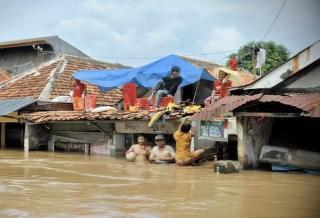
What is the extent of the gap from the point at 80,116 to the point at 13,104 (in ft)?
12.7

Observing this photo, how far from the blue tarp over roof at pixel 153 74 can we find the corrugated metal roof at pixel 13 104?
2567 mm

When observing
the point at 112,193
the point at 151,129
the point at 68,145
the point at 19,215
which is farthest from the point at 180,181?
the point at 68,145

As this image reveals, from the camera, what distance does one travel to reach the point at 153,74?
53.4 feet

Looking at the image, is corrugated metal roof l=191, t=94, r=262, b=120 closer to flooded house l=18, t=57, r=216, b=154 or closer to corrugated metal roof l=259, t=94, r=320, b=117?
corrugated metal roof l=259, t=94, r=320, b=117

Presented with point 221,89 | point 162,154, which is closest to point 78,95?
point 162,154

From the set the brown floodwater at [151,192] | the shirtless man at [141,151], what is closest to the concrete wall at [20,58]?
the shirtless man at [141,151]

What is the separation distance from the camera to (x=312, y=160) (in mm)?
10477

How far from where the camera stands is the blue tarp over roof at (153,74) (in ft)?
51.8

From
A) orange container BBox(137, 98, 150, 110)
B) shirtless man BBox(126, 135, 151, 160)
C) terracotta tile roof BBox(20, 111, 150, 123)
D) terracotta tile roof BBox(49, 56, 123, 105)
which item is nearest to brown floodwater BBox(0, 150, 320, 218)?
shirtless man BBox(126, 135, 151, 160)

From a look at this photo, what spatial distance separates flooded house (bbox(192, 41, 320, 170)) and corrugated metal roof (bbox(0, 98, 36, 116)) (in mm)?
8727

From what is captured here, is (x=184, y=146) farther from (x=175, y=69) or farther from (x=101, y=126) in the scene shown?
(x=101, y=126)

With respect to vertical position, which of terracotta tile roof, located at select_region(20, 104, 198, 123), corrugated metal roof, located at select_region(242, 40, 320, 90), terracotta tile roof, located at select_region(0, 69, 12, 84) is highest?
terracotta tile roof, located at select_region(0, 69, 12, 84)

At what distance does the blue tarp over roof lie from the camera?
15.8 meters

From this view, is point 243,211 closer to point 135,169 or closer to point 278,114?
point 278,114
